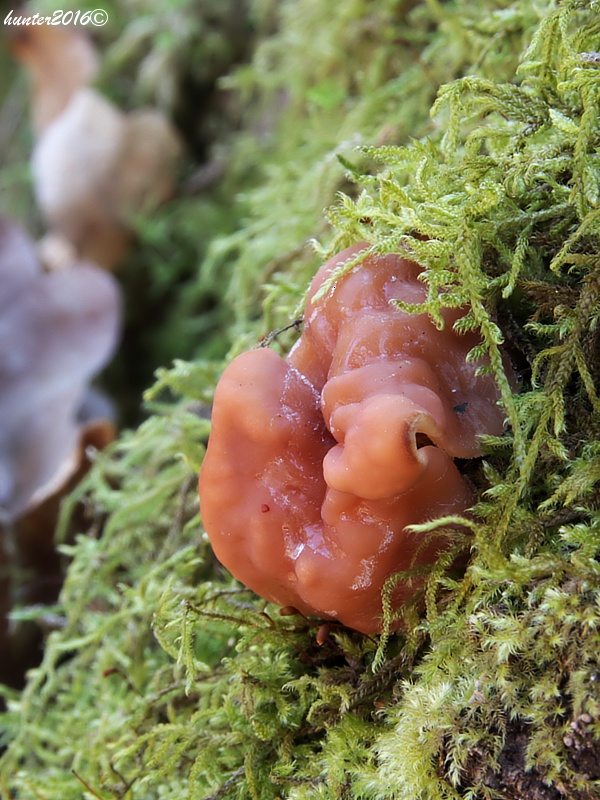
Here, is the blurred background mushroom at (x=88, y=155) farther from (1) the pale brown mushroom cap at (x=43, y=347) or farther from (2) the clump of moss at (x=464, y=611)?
(2) the clump of moss at (x=464, y=611)

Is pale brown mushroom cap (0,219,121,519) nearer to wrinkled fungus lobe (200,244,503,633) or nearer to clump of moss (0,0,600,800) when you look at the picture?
clump of moss (0,0,600,800)

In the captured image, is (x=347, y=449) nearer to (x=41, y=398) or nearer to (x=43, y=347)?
(x=41, y=398)

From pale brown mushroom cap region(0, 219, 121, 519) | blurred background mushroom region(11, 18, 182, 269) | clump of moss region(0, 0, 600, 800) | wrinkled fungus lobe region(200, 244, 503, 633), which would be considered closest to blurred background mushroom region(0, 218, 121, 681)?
pale brown mushroom cap region(0, 219, 121, 519)

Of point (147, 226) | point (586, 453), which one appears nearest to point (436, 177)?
point (586, 453)

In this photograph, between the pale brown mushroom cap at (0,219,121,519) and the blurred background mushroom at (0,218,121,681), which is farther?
the pale brown mushroom cap at (0,219,121,519)

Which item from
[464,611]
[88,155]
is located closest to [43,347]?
[88,155]

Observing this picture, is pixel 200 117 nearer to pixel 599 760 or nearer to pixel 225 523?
pixel 225 523
